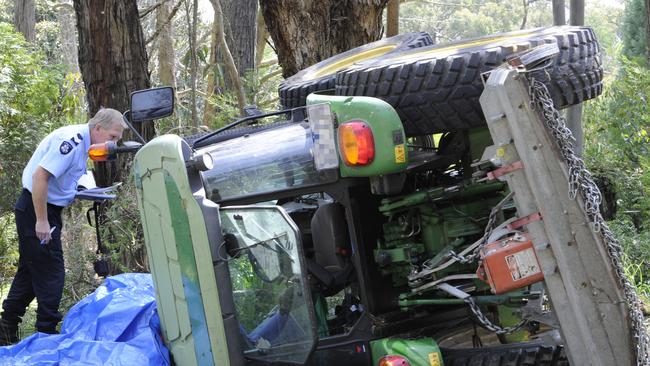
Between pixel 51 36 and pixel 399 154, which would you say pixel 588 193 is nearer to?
pixel 399 154

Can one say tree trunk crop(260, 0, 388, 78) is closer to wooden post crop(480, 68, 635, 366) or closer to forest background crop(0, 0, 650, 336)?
forest background crop(0, 0, 650, 336)

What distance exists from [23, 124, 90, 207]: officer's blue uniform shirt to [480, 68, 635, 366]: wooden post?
3500mm

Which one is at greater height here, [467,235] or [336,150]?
[336,150]

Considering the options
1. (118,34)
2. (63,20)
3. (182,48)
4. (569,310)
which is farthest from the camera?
(63,20)

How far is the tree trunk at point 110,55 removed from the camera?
8.85 m

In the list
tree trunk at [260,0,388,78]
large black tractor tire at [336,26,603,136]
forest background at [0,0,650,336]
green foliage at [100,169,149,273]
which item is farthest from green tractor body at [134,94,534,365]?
tree trunk at [260,0,388,78]

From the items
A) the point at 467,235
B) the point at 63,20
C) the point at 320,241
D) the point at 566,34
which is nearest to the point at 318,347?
the point at 320,241

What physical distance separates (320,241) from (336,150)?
22.2 inches

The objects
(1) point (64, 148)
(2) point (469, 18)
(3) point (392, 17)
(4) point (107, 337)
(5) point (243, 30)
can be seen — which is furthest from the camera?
(2) point (469, 18)

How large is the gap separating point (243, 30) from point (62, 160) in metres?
9.85

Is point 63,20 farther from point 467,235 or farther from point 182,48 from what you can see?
point 467,235

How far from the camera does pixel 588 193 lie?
3.27 m

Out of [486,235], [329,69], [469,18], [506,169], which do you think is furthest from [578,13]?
[469,18]

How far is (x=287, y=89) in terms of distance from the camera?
5.45 metres
